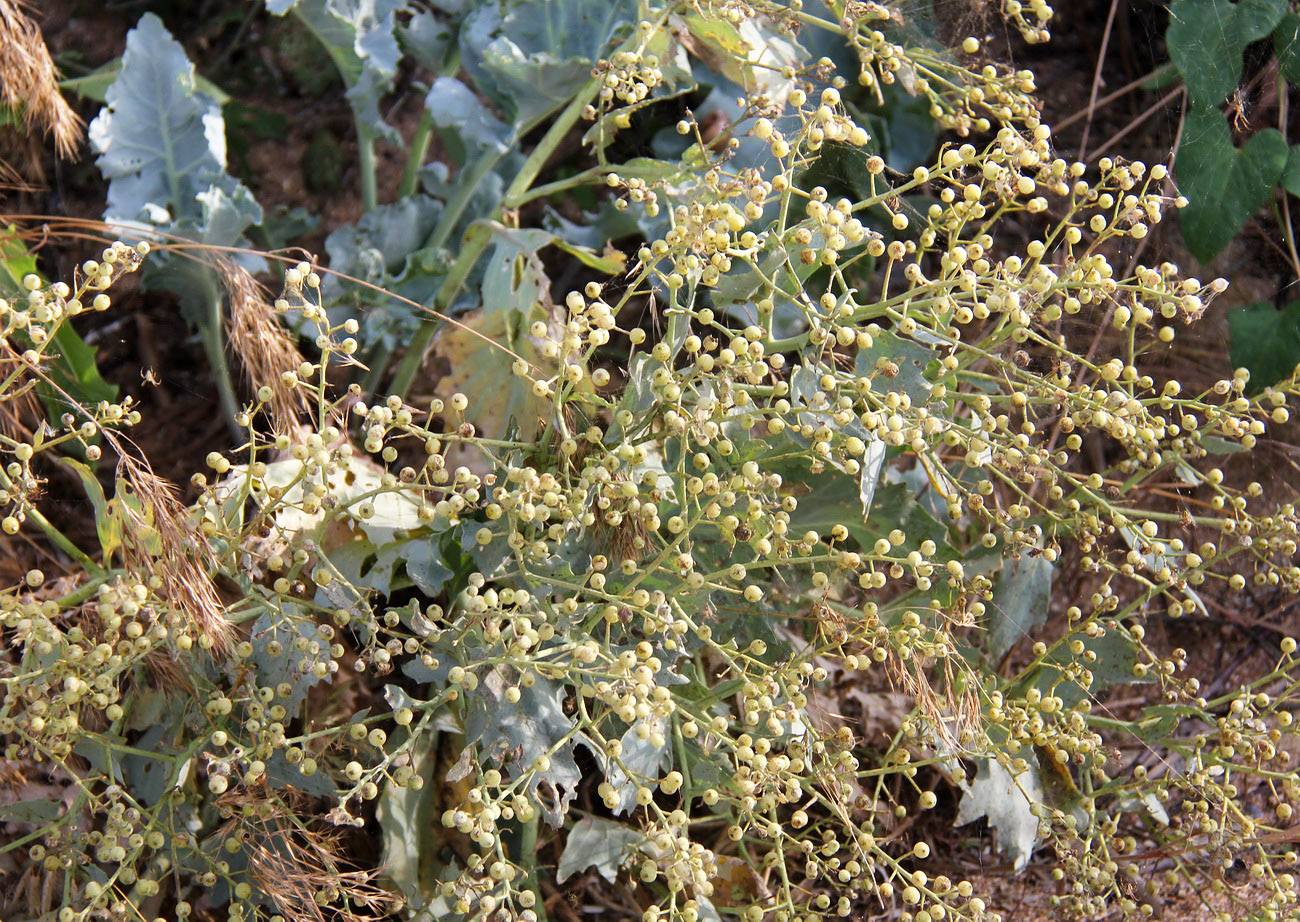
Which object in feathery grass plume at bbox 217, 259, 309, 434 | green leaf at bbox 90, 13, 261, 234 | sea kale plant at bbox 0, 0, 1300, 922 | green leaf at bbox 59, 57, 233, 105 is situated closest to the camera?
sea kale plant at bbox 0, 0, 1300, 922

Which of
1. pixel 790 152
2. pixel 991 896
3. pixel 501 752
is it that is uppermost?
pixel 790 152

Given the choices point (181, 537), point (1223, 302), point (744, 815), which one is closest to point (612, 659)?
point (744, 815)

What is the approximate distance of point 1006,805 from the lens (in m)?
1.25

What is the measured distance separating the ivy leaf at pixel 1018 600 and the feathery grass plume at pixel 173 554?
87 cm

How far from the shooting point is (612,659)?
0.93 m

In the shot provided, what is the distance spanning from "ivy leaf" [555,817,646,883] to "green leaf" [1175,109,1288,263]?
1112 mm

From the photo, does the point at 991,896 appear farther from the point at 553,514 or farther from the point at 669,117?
the point at 669,117

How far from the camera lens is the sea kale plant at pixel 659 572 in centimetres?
96

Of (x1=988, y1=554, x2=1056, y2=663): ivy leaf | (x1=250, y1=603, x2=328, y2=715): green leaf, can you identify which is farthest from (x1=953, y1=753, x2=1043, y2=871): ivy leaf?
(x1=250, y1=603, x2=328, y2=715): green leaf

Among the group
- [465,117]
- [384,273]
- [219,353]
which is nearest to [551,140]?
[465,117]

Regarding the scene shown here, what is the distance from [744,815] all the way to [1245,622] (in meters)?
1.00

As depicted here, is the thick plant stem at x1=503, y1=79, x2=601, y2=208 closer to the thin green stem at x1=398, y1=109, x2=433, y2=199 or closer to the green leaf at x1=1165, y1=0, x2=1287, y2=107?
the thin green stem at x1=398, y1=109, x2=433, y2=199

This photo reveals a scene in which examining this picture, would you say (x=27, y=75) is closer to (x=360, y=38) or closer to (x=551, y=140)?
(x=360, y=38)

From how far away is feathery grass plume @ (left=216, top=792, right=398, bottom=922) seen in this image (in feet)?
3.34
